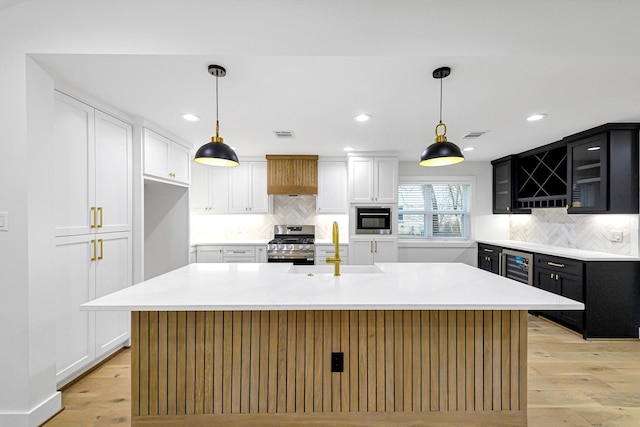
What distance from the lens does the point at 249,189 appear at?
4965 millimetres

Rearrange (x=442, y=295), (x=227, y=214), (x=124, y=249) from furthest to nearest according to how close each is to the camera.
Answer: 1. (x=227, y=214)
2. (x=124, y=249)
3. (x=442, y=295)

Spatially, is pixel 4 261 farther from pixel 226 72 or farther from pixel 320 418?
pixel 320 418

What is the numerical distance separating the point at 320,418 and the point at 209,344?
79cm

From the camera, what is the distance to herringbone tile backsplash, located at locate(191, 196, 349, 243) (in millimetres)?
5199

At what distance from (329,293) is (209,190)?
388cm

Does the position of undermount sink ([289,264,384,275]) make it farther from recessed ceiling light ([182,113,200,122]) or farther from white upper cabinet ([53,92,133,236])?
recessed ceiling light ([182,113,200,122])

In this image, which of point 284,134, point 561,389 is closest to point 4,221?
point 284,134

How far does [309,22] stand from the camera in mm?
1896

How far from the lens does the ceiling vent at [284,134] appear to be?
352 cm

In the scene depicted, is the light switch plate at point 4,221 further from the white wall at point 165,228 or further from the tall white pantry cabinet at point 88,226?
the white wall at point 165,228

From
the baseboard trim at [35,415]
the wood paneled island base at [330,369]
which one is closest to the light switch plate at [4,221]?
the wood paneled island base at [330,369]

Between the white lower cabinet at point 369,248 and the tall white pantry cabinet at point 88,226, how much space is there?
2.87 m

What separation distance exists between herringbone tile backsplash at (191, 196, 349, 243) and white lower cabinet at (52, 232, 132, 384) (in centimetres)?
232

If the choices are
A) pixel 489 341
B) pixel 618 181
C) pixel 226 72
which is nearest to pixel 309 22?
pixel 226 72
